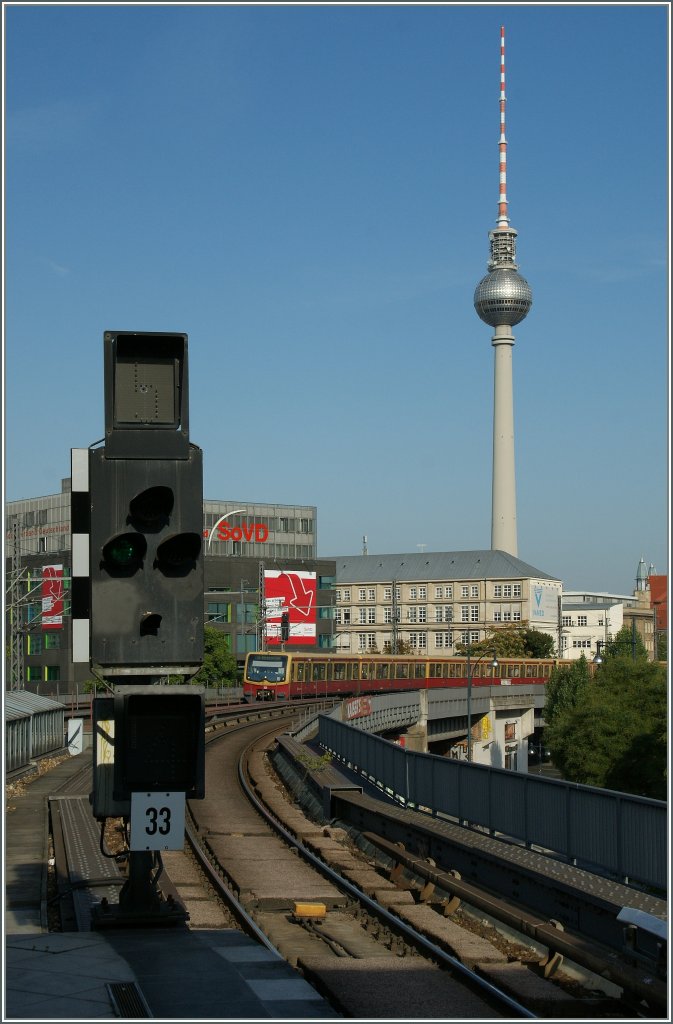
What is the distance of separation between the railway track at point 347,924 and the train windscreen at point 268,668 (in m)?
49.3

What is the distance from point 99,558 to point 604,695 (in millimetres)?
62015

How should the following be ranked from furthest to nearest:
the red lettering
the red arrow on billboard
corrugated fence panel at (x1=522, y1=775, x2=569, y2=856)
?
the red lettering
the red arrow on billboard
corrugated fence panel at (x1=522, y1=775, x2=569, y2=856)

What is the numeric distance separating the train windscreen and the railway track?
49339 millimetres

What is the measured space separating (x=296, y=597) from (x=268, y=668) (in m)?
47.3

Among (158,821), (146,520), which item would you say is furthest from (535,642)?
(146,520)

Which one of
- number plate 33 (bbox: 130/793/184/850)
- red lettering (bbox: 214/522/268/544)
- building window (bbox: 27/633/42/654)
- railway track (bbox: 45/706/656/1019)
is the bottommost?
building window (bbox: 27/633/42/654)

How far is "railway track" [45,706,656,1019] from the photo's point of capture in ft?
42.4

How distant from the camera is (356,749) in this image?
35.5 metres

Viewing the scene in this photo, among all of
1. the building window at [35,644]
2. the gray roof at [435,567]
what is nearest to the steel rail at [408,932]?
the building window at [35,644]

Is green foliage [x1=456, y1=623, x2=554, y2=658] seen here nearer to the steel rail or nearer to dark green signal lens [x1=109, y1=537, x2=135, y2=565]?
the steel rail

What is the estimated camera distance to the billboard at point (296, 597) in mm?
126625

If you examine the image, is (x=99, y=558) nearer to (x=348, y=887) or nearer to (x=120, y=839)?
(x=348, y=887)

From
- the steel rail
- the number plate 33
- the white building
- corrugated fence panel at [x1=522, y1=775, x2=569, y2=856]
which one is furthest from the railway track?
the white building

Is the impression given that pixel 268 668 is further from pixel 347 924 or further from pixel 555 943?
pixel 555 943
